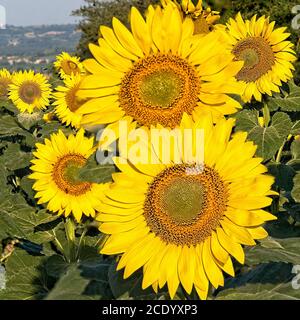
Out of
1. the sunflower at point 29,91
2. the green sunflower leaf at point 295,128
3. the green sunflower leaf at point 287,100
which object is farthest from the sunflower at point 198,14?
the sunflower at point 29,91

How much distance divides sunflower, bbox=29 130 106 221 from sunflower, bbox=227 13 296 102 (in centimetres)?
134

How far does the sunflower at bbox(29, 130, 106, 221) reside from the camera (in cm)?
439

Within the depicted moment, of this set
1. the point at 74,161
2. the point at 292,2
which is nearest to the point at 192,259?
the point at 74,161

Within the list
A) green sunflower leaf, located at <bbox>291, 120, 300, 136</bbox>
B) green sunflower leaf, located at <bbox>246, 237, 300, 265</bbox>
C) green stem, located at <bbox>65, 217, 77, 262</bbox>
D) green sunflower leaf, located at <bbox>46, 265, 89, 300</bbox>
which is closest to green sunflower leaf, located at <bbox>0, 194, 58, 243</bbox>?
green stem, located at <bbox>65, 217, 77, 262</bbox>

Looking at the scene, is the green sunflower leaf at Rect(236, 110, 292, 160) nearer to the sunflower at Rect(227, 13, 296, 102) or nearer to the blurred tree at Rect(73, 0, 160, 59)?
the sunflower at Rect(227, 13, 296, 102)

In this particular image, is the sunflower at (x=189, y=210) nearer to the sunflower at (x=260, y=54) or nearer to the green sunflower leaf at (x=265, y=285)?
the green sunflower leaf at (x=265, y=285)

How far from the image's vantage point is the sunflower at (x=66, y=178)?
173 inches

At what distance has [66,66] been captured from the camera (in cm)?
787

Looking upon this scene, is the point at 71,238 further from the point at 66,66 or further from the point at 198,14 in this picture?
the point at 66,66

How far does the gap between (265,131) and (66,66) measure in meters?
4.09

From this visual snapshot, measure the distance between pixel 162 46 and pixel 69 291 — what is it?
1.02 m

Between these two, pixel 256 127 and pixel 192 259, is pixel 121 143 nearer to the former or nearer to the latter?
pixel 192 259

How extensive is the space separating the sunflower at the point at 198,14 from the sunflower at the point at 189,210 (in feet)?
1.57

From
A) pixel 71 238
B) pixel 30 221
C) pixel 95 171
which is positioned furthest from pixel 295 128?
A: pixel 95 171
